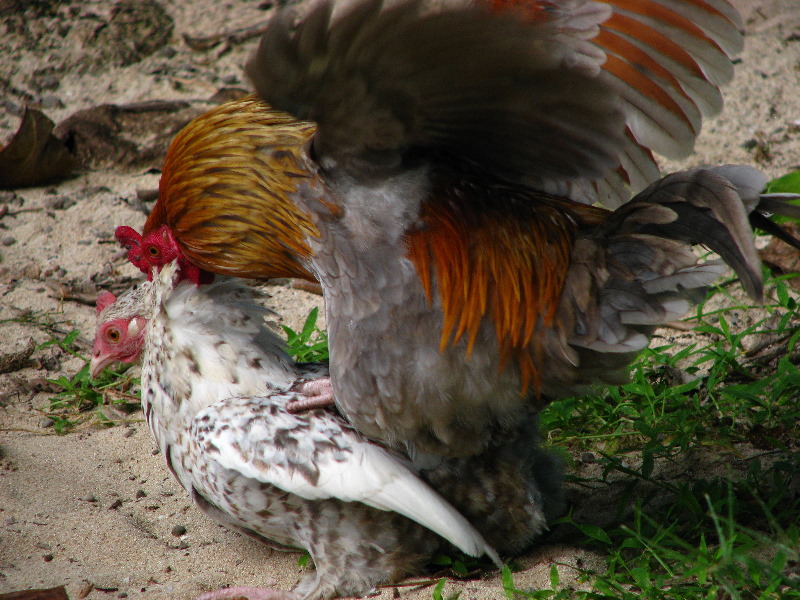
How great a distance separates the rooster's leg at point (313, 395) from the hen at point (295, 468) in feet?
0.09

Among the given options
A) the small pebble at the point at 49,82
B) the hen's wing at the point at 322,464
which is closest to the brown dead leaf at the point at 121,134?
the small pebble at the point at 49,82

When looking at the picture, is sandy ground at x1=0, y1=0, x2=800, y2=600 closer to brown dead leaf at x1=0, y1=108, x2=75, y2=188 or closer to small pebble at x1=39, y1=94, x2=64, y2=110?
small pebble at x1=39, y1=94, x2=64, y2=110

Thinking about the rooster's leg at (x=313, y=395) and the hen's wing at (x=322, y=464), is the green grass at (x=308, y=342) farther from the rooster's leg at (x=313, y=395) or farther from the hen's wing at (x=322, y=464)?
the hen's wing at (x=322, y=464)

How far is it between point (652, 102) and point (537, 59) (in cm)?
53

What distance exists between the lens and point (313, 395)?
287cm

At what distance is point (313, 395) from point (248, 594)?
70 cm

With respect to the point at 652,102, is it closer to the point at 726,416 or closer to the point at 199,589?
the point at 726,416

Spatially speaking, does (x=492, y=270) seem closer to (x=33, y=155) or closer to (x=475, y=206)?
(x=475, y=206)

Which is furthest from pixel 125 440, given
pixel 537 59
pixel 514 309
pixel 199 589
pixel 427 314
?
pixel 537 59

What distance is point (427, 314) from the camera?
245 centimetres

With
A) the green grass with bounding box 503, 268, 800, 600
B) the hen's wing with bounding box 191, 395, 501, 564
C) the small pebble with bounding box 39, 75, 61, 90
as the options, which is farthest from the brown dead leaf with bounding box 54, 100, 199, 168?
the green grass with bounding box 503, 268, 800, 600

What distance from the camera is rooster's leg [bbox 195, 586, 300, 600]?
2.66 meters

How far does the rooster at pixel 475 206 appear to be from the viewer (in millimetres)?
2219

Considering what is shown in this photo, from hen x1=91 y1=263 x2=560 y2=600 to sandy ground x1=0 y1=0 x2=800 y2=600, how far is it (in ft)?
0.56
